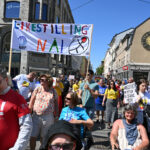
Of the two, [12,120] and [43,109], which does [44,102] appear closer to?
[43,109]

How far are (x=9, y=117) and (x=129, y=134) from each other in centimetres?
229

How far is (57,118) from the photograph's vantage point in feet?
13.5

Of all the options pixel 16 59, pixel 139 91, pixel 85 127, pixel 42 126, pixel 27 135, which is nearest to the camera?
pixel 27 135

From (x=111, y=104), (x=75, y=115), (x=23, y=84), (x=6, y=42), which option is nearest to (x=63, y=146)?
(x=75, y=115)

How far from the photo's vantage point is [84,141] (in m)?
3.04

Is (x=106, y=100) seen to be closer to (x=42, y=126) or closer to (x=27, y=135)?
(x=42, y=126)

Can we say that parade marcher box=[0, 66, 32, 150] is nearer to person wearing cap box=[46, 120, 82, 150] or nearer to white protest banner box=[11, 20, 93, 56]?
person wearing cap box=[46, 120, 82, 150]

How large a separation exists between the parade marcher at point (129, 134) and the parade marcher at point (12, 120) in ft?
6.78

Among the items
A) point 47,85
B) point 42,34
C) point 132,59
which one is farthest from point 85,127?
point 132,59

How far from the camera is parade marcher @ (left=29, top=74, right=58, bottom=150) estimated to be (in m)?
3.65

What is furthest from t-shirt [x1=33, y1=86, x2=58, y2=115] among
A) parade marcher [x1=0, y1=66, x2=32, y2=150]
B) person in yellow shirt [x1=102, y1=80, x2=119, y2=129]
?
person in yellow shirt [x1=102, y1=80, x2=119, y2=129]

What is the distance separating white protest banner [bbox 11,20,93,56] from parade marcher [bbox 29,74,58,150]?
2.45 metres

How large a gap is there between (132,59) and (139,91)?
85.5 feet

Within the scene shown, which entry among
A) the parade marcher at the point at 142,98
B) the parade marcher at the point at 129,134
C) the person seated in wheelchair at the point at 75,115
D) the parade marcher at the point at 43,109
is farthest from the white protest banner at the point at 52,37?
the parade marcher at the point at 129,134
